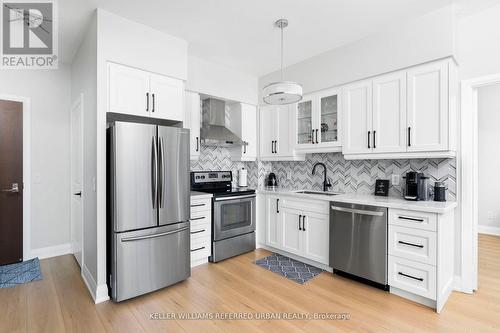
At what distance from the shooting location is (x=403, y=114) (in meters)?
2.72

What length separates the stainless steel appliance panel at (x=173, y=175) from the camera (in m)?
2.63

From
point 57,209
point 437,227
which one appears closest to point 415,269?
point 437,227

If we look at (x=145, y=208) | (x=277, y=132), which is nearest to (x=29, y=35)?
(x=145, y=208)

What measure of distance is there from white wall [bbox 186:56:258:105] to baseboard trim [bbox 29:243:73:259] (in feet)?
9.67

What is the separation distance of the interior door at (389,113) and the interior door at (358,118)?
0.23ft

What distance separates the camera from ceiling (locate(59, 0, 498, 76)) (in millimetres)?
2393

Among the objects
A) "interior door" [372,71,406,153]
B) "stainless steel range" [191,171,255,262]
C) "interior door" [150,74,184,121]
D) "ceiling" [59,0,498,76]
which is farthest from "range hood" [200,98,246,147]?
"interior door" [372,71,406,153]

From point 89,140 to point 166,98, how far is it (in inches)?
36.5

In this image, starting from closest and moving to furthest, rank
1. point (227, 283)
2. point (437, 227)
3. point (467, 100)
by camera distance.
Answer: point (437, 227)
point (467, 100)
point (227, 283)

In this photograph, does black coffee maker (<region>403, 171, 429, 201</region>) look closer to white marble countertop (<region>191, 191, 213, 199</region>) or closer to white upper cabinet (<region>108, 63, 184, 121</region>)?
white marble countertop (<region>191, 191, 213, 199</region>)

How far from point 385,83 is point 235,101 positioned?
7.13ft

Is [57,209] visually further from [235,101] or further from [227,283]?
[235,101]

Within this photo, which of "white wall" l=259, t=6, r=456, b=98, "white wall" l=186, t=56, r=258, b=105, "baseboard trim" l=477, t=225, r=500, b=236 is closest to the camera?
"white wall" l=259, t=6, r=456, b=98

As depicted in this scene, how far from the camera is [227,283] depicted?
2859 mm
